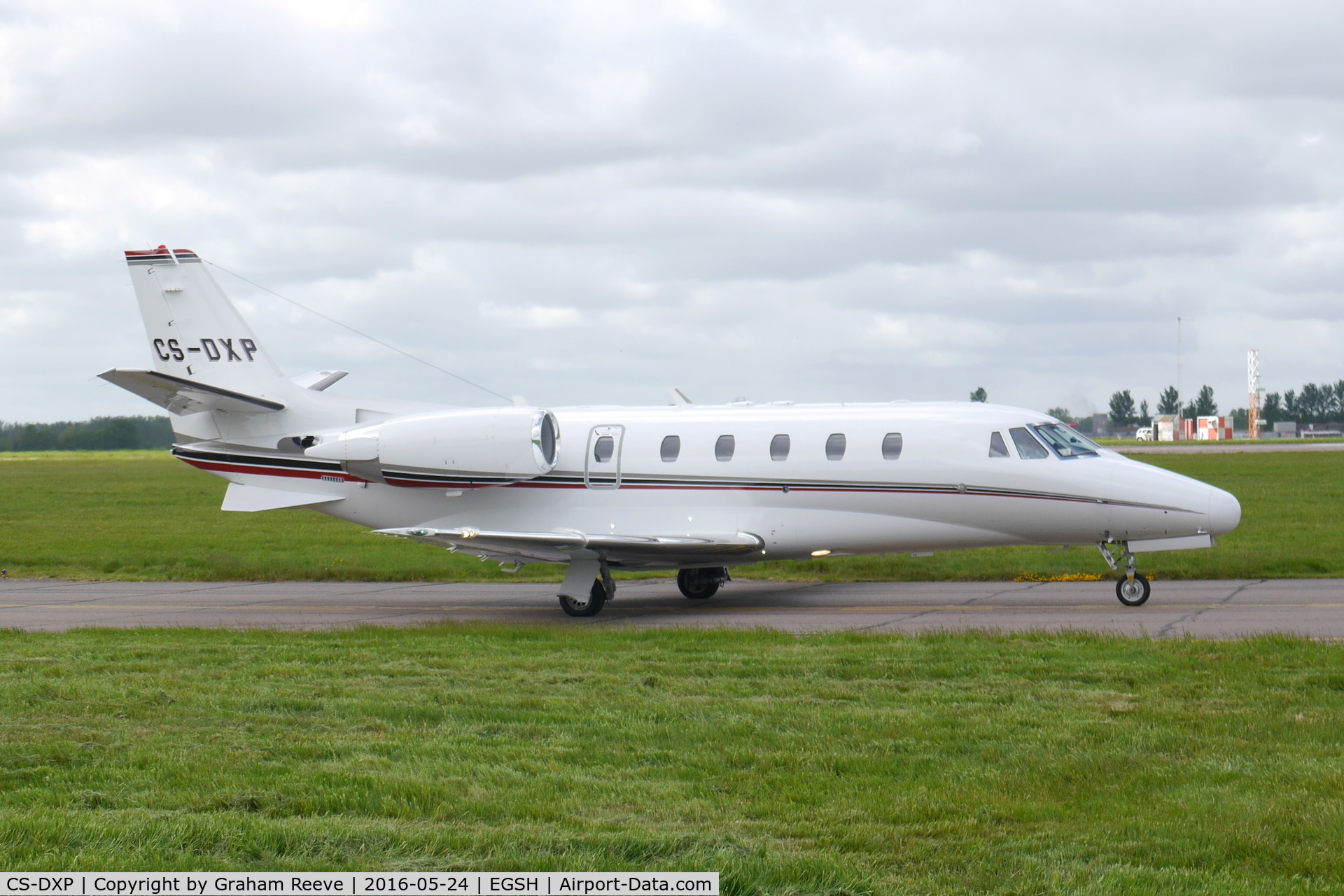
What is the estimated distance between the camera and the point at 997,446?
18.6 metres

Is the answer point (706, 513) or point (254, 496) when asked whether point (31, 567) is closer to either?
point (254, 496)

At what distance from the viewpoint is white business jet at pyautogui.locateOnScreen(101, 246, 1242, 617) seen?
18.4 metres

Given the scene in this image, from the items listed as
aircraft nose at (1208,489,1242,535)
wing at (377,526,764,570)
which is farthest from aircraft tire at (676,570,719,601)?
aircraft nose at (1208,489,1242,535)

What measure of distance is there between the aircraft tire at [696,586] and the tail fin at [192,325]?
745 centimetres

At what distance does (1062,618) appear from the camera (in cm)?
1686

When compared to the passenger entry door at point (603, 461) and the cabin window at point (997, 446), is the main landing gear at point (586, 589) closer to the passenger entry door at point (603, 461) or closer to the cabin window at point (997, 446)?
the passenger entry door at point (603, 461)

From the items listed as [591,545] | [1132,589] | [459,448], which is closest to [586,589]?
[591,545]

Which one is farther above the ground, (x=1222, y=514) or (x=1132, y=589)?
(x=1222, y=514)

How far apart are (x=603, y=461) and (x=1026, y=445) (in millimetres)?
6406

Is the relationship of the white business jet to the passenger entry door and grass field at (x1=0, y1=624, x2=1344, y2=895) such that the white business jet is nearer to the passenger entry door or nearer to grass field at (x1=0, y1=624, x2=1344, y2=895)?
the passenger entry door

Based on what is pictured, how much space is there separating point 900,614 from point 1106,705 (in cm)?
788

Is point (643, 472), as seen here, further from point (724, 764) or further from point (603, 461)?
point (724, 764)

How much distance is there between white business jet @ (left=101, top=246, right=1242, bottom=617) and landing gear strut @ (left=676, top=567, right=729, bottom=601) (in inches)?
1.0

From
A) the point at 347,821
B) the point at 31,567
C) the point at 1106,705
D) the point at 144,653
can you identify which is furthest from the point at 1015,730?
the point at 31,567
